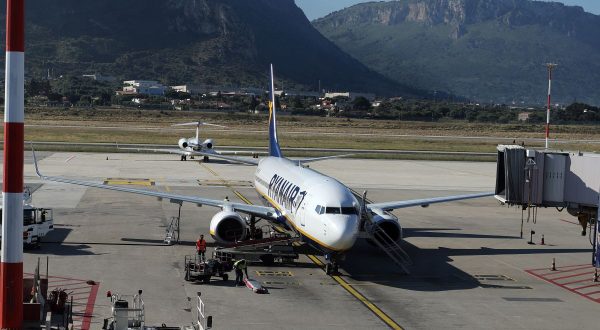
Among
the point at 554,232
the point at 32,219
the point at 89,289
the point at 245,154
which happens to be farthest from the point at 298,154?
the point at 89,289

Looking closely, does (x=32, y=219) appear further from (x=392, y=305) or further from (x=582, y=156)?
(x=582, y=156)

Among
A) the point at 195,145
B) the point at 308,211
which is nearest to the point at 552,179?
the point at 308,211

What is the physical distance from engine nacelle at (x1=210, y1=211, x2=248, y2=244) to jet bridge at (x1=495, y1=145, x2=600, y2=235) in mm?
12542

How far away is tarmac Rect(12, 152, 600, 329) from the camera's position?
30.1 m

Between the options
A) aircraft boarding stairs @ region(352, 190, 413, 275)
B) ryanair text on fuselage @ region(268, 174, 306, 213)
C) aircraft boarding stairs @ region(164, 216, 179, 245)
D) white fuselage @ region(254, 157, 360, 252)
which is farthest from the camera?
aircraft boarding stairs @ region(164, 216, 179, 245)

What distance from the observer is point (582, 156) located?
38031 mm

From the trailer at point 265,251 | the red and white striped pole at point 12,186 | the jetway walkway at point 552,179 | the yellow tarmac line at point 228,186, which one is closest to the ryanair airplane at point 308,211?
the trailer at point 265,251

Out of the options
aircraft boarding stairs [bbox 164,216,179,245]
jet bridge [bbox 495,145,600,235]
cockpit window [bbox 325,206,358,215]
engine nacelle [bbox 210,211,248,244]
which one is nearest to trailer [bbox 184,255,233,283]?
engine nacelle [bbox 210,211,248,244]

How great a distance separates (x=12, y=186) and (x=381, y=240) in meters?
23.7

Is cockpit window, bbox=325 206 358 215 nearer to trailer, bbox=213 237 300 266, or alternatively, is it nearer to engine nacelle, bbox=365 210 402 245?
trailer, bbox=213 237 300 266

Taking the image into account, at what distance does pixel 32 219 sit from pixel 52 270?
249 inches

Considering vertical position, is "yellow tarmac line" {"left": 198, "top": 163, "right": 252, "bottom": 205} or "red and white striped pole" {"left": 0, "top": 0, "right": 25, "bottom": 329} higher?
"red and white striped pole" {"left": 0, "top": 0, "right": 25, "bottom": 329}

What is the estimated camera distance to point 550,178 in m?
38.1

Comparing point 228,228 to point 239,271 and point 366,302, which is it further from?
point 366,302
